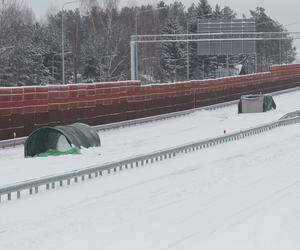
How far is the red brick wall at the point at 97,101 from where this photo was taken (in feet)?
102

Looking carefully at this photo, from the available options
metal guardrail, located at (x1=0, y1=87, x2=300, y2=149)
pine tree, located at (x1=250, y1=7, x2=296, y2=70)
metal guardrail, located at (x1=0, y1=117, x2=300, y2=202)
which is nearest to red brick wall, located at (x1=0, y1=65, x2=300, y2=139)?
metal guardrail, located at (x1=0, y1=87, x2=300, y2=149)

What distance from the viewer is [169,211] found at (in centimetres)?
1256

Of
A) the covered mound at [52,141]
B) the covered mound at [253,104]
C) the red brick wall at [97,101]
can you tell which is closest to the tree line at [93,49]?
the red brick wall at [97,101]

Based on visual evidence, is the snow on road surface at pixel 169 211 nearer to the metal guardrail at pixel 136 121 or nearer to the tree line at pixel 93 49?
the metal guardrail at pixel 136 121

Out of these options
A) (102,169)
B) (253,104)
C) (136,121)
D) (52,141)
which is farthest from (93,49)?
(102,169)

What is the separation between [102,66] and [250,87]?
33153mm

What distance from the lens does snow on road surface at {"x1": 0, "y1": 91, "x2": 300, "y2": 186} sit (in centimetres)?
2017

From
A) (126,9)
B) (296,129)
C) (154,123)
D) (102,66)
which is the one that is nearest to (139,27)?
(126,9)

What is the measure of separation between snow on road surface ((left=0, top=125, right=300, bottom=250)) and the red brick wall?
12.6 meters

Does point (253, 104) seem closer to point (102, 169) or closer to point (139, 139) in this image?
point (139, 139)

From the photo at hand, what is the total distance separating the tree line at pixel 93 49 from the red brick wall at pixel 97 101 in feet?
78.6

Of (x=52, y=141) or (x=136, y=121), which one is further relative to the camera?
(x=136, y=121)

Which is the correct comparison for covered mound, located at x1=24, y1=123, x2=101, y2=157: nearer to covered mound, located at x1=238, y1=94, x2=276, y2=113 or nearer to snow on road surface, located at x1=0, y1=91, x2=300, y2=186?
snow on road surface, located at x1=0, y1=91, x2=300, y2=186

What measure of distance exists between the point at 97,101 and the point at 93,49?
5849 cm
